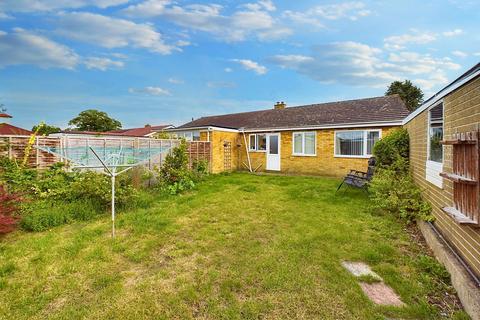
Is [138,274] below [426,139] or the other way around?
below

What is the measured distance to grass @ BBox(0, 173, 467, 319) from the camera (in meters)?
2.58

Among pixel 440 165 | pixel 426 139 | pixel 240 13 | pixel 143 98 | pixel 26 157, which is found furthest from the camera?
pixel 143 98

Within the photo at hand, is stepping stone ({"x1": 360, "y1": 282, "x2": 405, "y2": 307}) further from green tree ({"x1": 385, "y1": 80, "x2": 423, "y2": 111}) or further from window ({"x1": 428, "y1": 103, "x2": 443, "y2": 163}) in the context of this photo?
green tree ({"x1": 385, "y1": 80, "x2": 423, "y2": 111})

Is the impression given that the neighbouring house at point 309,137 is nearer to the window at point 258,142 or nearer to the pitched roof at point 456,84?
the window at point 258,142

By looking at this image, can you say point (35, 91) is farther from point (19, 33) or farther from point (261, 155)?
point (261, 155)

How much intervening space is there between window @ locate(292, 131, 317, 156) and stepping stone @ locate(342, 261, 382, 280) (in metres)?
9.75

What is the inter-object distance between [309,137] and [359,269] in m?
10.3

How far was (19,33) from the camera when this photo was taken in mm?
8977

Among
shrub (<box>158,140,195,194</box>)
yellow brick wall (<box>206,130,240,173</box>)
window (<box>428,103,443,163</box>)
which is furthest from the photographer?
yellow brick wall (<box>206,130,240,173</box>)

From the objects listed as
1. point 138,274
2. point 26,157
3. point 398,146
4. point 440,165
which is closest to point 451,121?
point 440,165

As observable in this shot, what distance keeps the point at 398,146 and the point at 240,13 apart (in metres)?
8.09

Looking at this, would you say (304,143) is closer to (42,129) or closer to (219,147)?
(219,147)

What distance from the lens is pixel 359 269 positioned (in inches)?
136

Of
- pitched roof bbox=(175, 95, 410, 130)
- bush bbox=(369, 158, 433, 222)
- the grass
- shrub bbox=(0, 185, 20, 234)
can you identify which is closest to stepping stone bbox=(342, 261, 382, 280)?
the grass
